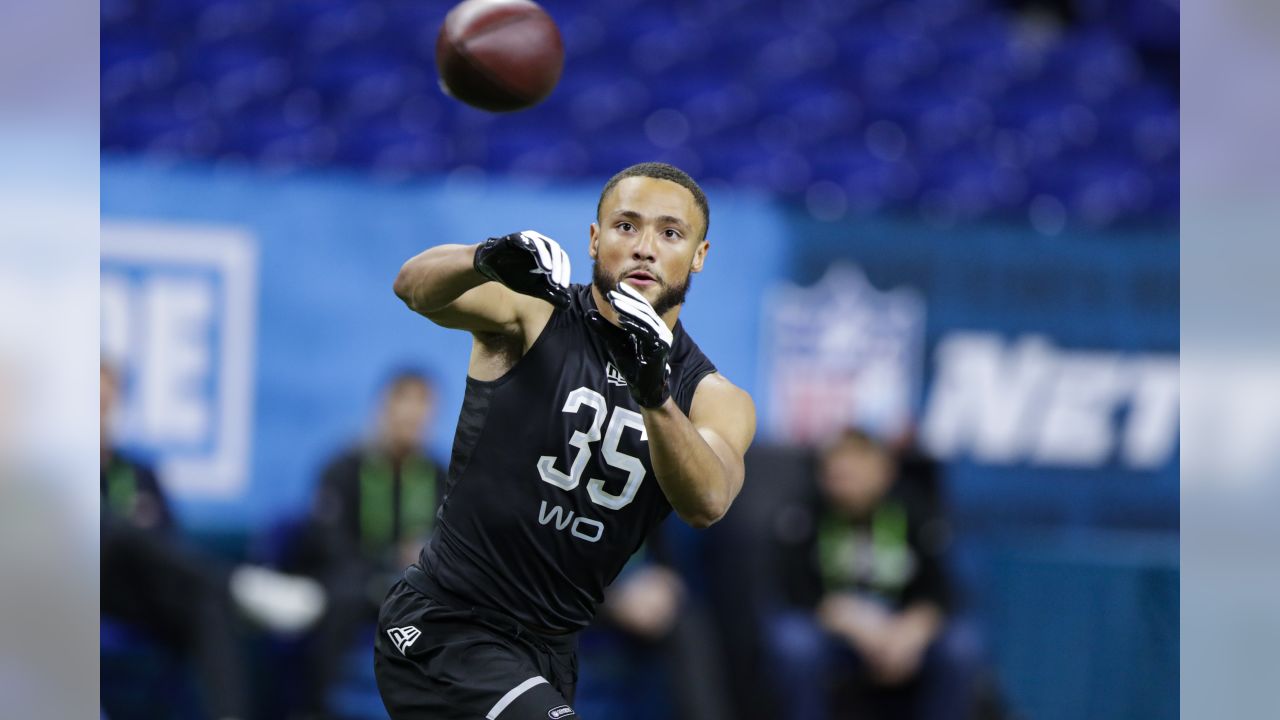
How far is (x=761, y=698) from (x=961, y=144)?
455 centimetres

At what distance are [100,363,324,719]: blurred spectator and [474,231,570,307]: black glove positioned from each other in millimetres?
3540

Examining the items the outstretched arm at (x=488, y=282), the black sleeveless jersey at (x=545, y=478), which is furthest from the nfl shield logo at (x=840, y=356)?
the outstretched arm at (x=488, y=282)

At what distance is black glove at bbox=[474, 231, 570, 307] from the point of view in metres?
3.12

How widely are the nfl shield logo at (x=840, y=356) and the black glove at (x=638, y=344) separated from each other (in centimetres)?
381

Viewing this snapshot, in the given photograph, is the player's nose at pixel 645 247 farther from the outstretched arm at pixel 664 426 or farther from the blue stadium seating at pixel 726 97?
the blue stadium seating at pixel 726 97

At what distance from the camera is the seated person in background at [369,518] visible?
6371 mm

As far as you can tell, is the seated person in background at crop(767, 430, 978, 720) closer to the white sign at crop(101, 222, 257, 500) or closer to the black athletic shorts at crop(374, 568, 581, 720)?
the white sign at crop(101, 222, 257, 500)

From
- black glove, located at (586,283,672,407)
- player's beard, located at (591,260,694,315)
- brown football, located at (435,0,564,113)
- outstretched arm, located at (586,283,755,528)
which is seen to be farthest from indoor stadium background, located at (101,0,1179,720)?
black glove, located at (586,283,672,407)

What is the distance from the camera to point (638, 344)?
3068 millimetres

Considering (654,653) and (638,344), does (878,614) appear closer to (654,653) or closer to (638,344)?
(654,653)

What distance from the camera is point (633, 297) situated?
3.12m

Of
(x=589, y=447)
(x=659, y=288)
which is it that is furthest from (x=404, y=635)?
(x=659, y=288)
